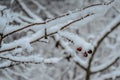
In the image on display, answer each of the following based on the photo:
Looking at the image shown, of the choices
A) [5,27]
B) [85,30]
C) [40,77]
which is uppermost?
[85,30]

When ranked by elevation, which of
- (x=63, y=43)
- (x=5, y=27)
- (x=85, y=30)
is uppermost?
(x=85, y=30)

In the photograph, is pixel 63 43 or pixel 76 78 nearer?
pixel 63 43

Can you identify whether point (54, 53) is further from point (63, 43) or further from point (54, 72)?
point (63, 43)

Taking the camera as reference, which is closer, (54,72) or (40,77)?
(40,77)

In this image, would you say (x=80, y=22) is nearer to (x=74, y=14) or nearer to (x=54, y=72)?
(x=74, y=14)

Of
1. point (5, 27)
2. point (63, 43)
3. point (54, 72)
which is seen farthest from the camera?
point (54, 72)

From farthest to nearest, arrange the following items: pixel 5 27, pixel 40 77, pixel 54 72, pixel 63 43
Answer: pixel 54 72 < pixel 40 77 < pixel 63 43 < pixel 5 27

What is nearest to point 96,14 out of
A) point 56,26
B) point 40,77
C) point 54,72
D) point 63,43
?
point 56,26

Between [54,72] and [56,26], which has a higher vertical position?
[54,72]

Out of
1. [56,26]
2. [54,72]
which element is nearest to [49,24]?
[56,26]
